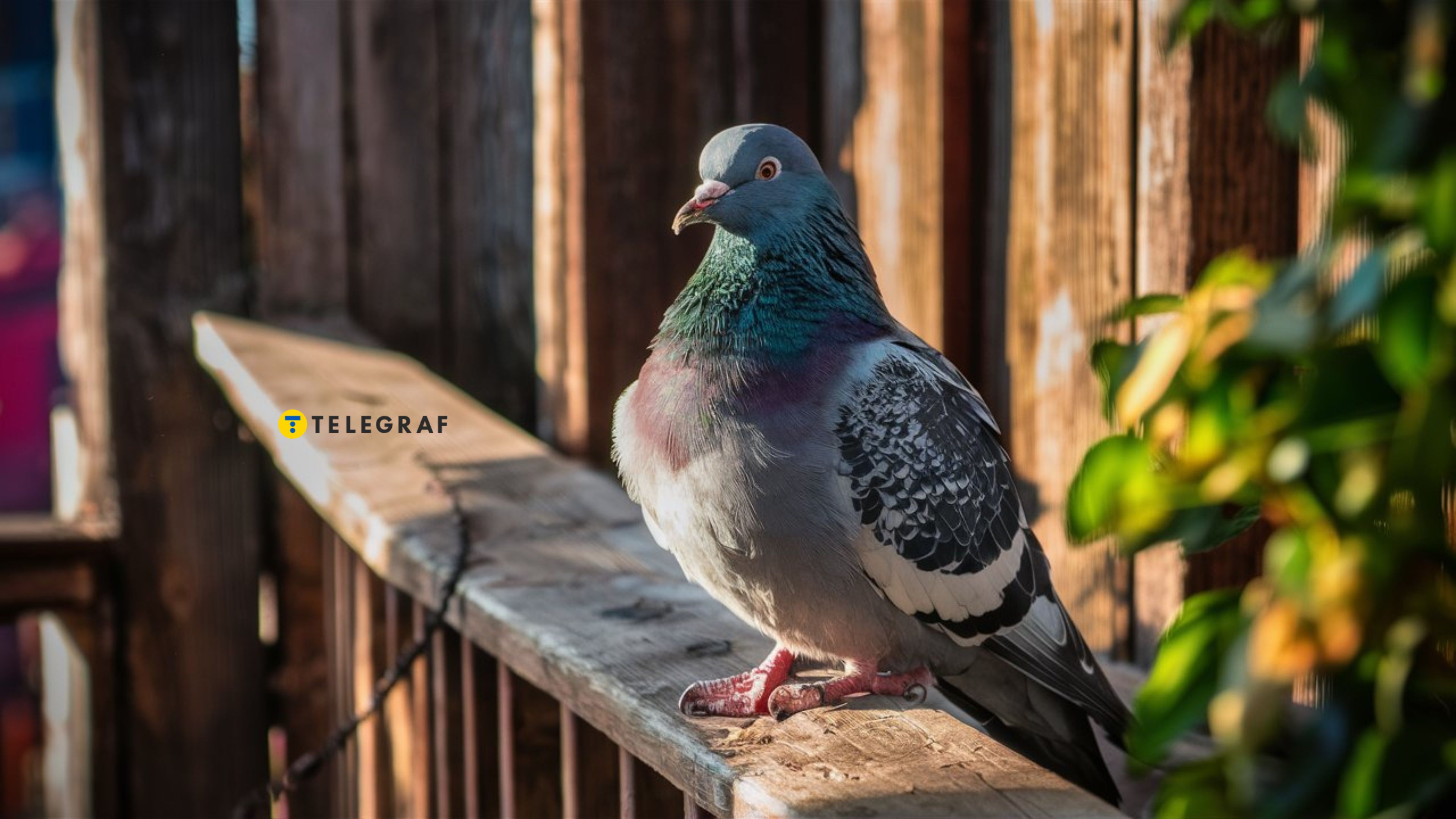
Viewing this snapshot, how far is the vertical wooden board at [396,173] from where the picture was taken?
Result: 10.6 ft

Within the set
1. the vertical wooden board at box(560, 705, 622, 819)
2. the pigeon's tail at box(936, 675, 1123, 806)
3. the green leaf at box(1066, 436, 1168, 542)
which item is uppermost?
the green leaf at box(1066, 436, 1168, 542)

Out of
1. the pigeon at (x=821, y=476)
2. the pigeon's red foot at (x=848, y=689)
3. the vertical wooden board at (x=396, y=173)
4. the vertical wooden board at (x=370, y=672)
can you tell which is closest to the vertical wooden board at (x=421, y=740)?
the vertical wooden board at (x=370, y=672)

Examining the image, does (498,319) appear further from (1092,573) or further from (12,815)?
(12,815)

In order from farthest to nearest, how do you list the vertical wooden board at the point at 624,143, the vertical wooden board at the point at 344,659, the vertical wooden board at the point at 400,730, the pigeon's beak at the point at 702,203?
the vertical wooden board at the point at 344,659, the vertical wooden board at the point at 624,143, the vertical wooden board at the point at 400,730, the pigeon's beak at the point at 702,203

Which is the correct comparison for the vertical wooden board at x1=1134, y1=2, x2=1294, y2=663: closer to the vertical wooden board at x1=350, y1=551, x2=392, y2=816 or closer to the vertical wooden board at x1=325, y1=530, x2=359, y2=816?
the vertical wooden board at x1=350, y1=551, x2=392, y2=816

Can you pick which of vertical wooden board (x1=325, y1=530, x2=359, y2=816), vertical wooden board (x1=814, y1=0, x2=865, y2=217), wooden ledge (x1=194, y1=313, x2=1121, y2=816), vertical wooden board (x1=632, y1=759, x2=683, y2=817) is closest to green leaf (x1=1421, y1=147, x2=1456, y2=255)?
wooden ledge (x1=194, y1=313, x2=1121, y2=816)

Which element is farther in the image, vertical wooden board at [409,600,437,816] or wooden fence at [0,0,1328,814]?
vertical wooden board at [409,600,437,816]

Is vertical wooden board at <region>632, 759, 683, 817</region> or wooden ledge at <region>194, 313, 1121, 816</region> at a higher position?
wooden ledge at <region>194, 313, 1121, 816</region>

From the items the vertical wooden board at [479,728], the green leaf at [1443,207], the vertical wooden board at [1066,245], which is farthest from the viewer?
the vertical wooden board at [479,728]

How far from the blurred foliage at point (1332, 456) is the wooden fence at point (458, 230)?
4.17 ft

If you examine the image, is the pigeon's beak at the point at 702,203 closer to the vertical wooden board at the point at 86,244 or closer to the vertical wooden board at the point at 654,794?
the vertical wooden board at the point at 654,794

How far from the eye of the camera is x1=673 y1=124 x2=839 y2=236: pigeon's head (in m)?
1.76

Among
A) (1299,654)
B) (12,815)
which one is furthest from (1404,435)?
(12,815)

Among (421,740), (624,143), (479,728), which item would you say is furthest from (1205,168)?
(421,740)
